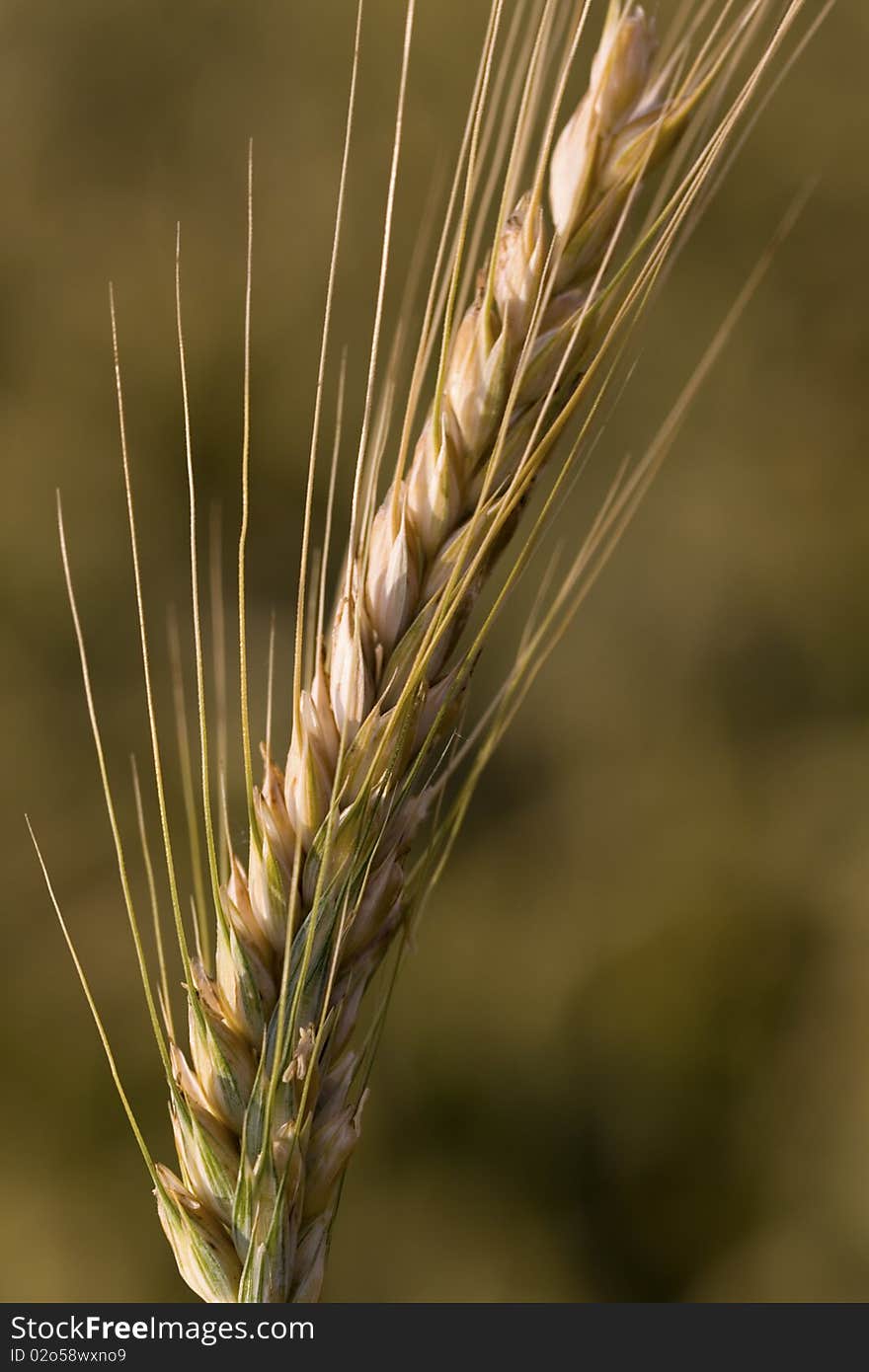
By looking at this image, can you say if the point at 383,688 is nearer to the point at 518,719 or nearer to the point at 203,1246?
the point at 203,1246

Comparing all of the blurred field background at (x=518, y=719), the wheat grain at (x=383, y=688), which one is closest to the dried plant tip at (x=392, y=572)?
the wheat grain at (x=383, y=688)

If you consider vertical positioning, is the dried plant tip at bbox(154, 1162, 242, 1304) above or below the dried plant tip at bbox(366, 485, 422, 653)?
below

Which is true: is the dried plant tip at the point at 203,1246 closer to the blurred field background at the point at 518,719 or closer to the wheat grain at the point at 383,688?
the wheat grain at the point at 383,688

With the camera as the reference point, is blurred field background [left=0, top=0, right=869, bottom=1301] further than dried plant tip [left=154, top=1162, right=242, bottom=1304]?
Yes

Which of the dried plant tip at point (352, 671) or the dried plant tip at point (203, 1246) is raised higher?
the dried plant tip at point (352, 671)

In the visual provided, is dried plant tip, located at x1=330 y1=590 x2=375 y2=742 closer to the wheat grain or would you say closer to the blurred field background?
the wheat grain

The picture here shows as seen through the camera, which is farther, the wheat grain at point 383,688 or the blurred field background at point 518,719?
the blurred field background at point 518,719

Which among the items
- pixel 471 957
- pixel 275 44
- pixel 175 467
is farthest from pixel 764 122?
pixel 471 957

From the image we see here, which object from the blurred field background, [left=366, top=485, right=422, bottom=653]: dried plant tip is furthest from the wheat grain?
the blurred field background
